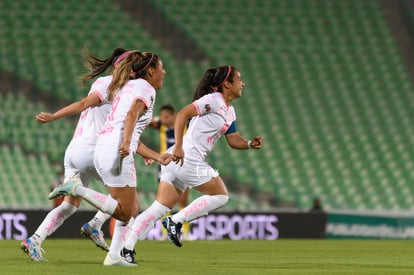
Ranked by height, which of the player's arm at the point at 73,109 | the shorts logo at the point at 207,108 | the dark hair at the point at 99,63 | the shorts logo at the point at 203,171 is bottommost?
the shorts logo at the point at 203,171

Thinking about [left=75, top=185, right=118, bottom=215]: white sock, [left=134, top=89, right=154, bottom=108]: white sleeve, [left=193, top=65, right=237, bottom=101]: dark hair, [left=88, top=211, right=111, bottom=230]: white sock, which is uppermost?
[left=193, top=65, right=237, bottom=101]: dark hair

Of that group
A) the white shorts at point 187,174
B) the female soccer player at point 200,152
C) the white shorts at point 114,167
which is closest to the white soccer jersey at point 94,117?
the white shorts at point 114,167

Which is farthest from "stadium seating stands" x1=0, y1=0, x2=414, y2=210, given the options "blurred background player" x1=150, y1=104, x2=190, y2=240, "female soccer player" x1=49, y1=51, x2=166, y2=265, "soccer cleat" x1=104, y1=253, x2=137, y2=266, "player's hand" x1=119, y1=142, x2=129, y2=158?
"player's hand" x1=119, y1=142, x2=129, y2=158

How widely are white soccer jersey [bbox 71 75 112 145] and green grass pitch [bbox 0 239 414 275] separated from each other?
109 centimetres

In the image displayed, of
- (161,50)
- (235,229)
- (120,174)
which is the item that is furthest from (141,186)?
(120,174)

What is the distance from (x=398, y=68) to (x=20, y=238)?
35.2 feet

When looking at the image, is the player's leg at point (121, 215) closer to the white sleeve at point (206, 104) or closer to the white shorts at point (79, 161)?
the white shorts at point (79, 161)

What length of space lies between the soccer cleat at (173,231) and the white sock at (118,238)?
2.31 ft

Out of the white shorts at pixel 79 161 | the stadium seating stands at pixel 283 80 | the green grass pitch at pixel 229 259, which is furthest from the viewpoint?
the stadium seating stands at pixel 283 80

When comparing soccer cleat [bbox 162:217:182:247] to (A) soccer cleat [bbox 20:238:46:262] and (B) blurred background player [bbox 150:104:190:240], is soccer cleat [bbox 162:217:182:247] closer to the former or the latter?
(A) soccer cleat [bbox 20:238:46:262]

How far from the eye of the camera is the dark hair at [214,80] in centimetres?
1005

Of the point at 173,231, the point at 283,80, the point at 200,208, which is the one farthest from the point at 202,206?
the point at 283,80

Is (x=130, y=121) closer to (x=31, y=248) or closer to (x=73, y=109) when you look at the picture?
(x=73, y=109)

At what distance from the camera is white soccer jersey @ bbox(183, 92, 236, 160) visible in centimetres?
985
